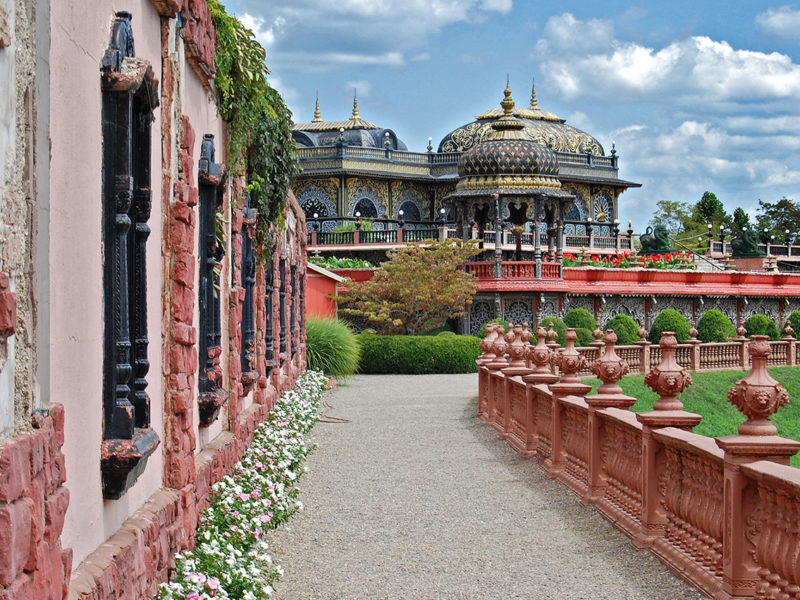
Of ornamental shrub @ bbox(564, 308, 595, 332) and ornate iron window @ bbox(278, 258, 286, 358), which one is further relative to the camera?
ornamental shrub @ bbox(564, 308, 595, 332)

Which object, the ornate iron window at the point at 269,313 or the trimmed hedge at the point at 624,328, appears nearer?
the ornate iron window at the point at 269,313

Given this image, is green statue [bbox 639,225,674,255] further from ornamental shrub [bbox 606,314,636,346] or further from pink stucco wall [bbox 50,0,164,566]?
pink stucco wall [bbox 50,0,164,566]

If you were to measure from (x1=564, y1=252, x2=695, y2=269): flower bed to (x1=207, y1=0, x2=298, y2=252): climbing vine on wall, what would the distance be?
26.3 meters

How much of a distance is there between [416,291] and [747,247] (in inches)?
1092

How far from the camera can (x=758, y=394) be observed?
6.60m

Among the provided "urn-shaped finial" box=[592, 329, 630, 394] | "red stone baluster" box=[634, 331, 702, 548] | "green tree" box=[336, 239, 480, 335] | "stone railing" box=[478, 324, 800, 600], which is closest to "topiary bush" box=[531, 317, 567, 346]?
"green tree" box=[336, 239, 480, 335]

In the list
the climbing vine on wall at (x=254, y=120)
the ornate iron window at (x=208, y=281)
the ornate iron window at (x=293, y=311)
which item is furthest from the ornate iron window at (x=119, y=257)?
the ornate iron window at (x=293, y=311)

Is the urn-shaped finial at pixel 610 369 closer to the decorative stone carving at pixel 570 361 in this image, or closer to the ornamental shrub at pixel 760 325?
the decorative stone carving at pixel 570 361

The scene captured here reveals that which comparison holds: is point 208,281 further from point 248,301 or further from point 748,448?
point 748,448

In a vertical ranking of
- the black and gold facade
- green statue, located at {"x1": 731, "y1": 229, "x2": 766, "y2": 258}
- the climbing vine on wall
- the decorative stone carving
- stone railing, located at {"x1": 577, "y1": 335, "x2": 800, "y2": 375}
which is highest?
the black and gold facade

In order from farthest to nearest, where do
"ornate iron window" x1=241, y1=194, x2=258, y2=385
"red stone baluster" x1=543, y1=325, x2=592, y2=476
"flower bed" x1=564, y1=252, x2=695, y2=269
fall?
"flower bed" x1=564, y1=252, x2=695, y2=269 < "ornate iron window" x1=241, y1=194, x2=258, y2=385 < "red stone baluster" x1=543, y1=325, x2=592, y2=476

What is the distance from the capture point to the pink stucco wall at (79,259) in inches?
186

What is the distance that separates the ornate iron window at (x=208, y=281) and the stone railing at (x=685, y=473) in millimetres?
3340

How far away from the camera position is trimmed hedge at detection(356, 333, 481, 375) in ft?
104
